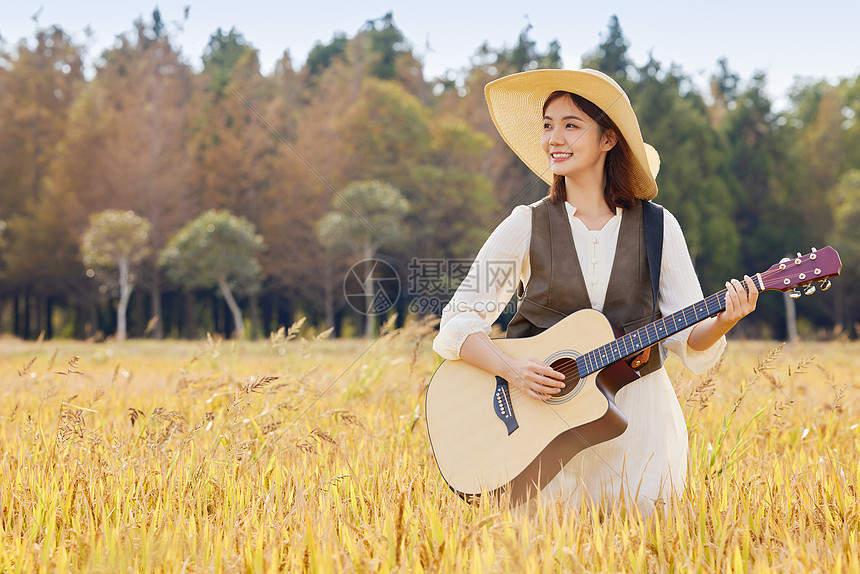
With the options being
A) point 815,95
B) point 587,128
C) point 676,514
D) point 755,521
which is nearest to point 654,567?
point 676,514

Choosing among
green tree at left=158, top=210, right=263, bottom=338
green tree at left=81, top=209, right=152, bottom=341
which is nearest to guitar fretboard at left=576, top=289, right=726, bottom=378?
green tree at left=81, top=209, right=152, bottom=341

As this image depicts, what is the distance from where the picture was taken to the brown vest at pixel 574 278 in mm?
2359

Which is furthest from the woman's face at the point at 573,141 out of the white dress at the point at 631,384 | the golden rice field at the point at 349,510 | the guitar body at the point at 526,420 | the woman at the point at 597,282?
the golden rice field at the point at 349,510

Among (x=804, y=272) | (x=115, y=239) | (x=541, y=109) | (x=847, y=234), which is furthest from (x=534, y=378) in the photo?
(x=847, y=234)

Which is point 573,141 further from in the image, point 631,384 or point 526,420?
point 526,420

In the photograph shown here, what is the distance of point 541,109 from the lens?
2.71m

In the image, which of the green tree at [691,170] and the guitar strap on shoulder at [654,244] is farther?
the green tree at [691,170]

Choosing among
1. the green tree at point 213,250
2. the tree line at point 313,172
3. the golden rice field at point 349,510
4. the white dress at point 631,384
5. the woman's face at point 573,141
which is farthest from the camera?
the tree line at point 313,172

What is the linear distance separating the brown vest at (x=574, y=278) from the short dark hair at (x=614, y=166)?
49mm

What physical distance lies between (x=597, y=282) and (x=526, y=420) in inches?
21.6

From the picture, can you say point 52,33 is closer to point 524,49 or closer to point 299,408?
point 524,49

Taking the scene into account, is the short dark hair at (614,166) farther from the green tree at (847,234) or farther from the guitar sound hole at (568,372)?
the green tree at (847,234)

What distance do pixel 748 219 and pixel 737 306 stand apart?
35.7 m

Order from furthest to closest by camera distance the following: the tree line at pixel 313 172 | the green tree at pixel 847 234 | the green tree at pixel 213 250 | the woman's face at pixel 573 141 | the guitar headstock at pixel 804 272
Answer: the tree line at pixel 313 172 → the green tree at pixel 847 234 → the green tree at pixel 213 250 → the woman's face at pixel 573 141 → the guitar headstock at pixel 804 272
